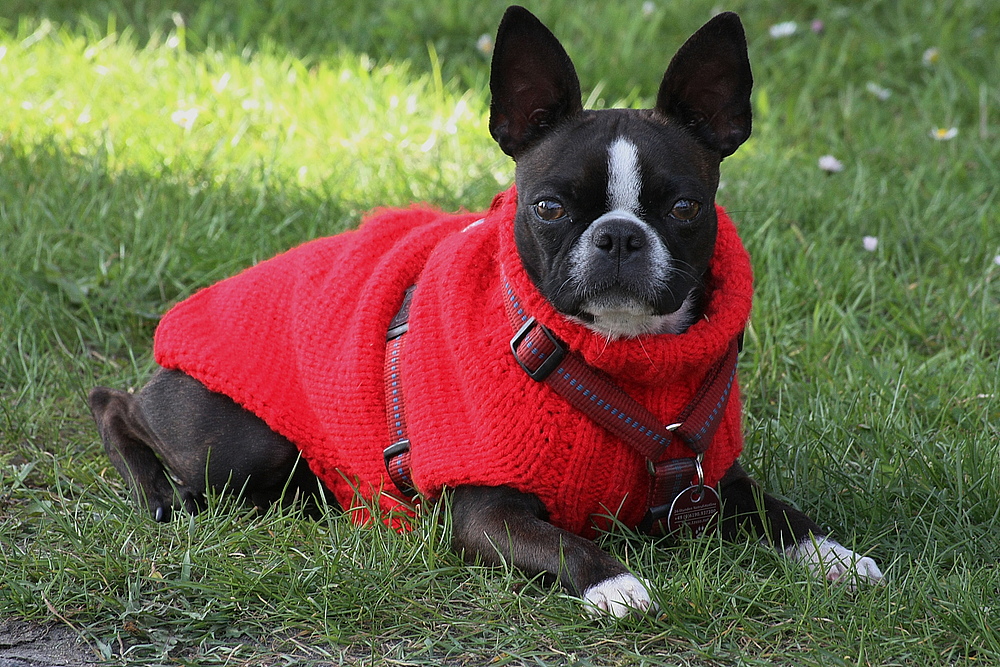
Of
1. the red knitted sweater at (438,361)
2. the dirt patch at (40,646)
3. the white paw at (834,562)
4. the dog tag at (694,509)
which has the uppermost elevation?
the red knitted sweater at (438,361)

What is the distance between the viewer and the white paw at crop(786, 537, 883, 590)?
259cm

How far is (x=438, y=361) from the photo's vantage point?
2.76 meters

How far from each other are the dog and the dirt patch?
2.12 ft

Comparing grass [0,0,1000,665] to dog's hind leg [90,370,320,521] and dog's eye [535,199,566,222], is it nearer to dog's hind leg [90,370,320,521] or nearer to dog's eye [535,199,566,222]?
dog's hind leg [90,370,320,521]

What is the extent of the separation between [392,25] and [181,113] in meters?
1.43

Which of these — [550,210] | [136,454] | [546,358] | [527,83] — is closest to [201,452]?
[136,454]

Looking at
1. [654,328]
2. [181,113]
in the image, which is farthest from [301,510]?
[181,113]

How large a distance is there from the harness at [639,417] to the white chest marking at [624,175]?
1.11ft

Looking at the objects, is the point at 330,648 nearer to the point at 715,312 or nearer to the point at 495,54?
the point at 715,312

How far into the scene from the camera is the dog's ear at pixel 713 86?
2662 mm

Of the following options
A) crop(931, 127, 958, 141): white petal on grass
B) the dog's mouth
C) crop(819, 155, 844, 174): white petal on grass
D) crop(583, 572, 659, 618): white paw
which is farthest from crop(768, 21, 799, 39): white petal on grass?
crop(583, 572, 659, 618): white paw

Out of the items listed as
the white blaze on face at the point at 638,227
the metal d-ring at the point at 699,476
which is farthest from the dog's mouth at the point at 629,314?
the metal d-ring at the point at 699,476

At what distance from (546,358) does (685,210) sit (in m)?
0.45

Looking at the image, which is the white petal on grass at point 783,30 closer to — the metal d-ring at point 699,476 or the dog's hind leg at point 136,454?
the metal d-ring at point 699,476
